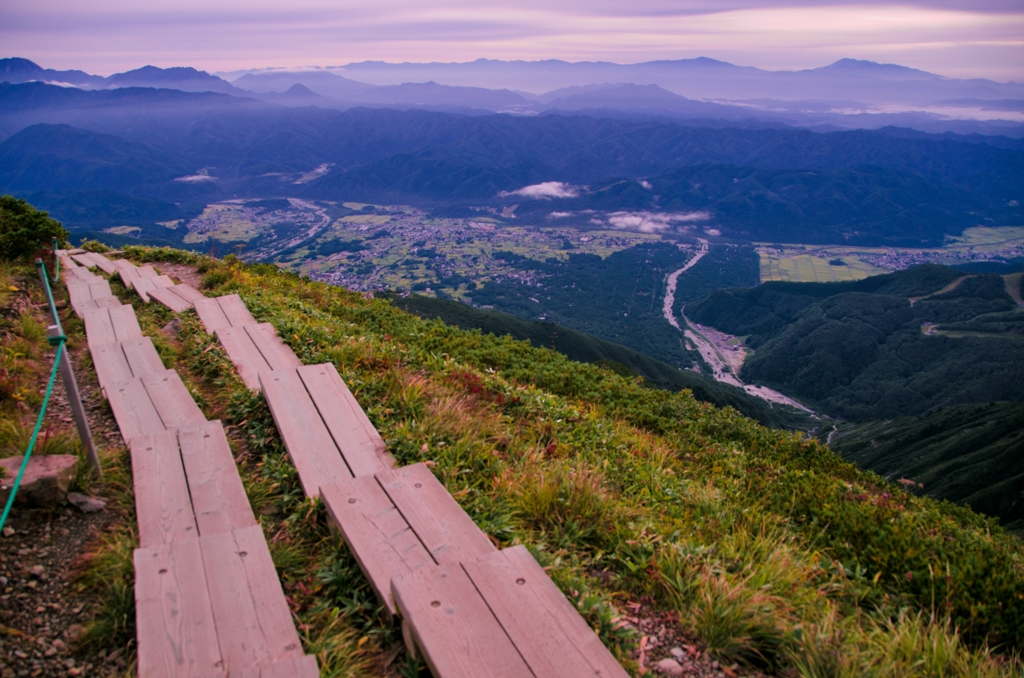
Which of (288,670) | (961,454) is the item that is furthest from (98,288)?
(961,454)

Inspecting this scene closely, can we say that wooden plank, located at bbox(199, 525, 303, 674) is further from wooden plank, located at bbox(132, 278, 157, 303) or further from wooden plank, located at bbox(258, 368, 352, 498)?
wooden plank, located at bbox(132, 278, 157, 303)

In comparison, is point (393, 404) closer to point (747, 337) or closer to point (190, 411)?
point (190, 411)

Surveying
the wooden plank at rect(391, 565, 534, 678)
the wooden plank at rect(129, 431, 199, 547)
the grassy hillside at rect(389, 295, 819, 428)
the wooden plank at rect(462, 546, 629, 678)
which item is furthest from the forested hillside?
the wooden plank at rect(129, 431, 199, 547)

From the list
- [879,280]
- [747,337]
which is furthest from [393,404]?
[879,280]

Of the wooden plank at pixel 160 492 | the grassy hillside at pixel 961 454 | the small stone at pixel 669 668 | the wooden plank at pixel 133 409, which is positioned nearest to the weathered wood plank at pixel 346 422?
the wooden plank at pixel 160 492

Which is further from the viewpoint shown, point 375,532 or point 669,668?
point 375,532

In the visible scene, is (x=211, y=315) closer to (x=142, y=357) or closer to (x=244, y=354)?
(x=142, y=357)
